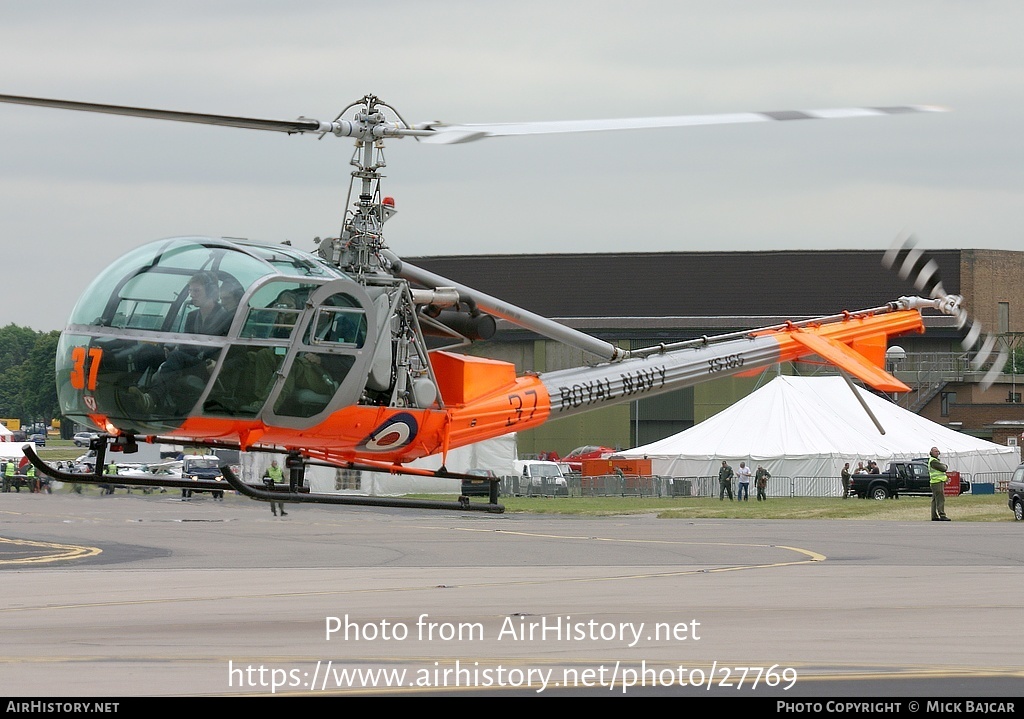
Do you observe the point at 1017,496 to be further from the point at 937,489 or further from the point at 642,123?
the point at 642,123

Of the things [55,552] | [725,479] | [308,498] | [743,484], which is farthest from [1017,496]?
[308,498]

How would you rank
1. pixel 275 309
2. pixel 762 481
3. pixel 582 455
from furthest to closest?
pixel 582 455 < pixel 762 481 < pixel 275 309

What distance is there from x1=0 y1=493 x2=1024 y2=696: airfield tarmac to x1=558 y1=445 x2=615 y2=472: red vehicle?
29.1m

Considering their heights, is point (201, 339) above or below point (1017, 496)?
above

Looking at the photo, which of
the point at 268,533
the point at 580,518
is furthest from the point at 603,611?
the point at 580,518

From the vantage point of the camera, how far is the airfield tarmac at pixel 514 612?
9.23 metres

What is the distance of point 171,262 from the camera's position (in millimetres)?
12930

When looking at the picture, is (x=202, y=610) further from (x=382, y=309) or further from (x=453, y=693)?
(x=453, y=693)

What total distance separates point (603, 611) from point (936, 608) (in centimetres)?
334

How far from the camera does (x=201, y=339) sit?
42.0 feet

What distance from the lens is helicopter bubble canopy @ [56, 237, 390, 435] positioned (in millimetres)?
12766

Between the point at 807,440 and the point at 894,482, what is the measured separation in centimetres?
336

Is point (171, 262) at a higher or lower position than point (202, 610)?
higher

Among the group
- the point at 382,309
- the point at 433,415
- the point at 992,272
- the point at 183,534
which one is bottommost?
the point at 183,534
